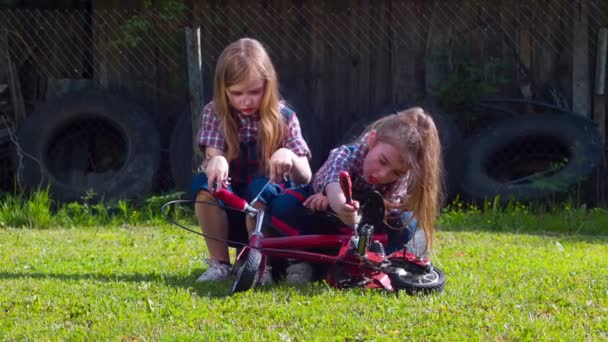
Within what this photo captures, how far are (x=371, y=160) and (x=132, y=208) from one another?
4.26 metres

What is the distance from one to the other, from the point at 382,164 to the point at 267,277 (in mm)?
718

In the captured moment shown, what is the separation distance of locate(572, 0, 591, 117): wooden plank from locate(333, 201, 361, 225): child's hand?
550cm

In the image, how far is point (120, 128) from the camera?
27.6ft

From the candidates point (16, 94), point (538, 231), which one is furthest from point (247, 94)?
point (16, 94)

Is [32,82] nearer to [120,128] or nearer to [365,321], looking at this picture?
[120,128]

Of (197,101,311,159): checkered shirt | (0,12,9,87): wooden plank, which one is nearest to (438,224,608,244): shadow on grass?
(197,101,311,159): checkered shirt

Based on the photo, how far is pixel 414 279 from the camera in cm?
369

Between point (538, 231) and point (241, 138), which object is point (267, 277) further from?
point (538, 231)

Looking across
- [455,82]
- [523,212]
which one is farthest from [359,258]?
[455,82]

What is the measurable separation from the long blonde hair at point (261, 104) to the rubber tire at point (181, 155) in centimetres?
391

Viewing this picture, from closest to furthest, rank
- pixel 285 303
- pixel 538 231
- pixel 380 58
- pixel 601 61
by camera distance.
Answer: pixel 285 303, pixel 538 231, pixel 601 61, pixel 380 58

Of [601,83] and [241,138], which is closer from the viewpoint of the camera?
[241,138]

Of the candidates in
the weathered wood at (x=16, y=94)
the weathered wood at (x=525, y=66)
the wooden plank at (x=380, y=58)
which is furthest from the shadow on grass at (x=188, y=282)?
the weathered wood at (x=525, y=66)

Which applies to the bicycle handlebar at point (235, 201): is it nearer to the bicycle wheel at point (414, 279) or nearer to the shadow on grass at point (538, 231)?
the bicycle wheel at point (414, 279)
